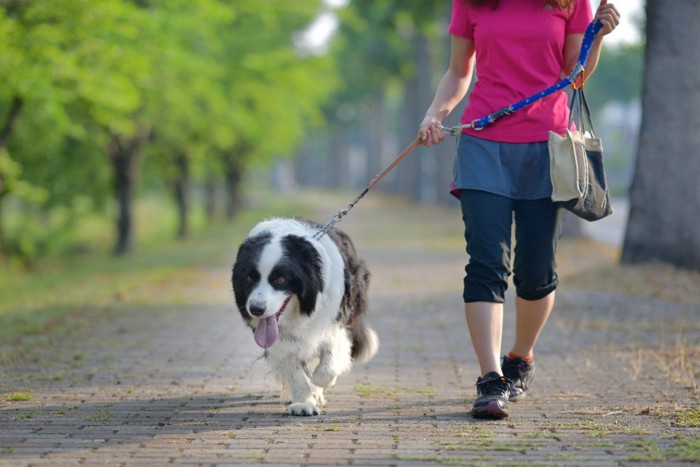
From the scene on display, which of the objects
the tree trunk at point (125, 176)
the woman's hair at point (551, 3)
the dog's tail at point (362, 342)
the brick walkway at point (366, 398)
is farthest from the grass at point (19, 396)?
the tree trunk at point (125, 176)

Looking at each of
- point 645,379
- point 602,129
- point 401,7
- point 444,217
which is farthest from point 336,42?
point 602,129

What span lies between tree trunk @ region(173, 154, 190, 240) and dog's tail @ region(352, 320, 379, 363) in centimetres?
2351

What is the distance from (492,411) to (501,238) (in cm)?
89

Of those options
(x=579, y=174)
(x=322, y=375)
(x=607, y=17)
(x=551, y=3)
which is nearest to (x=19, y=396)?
(x=322, y=375)

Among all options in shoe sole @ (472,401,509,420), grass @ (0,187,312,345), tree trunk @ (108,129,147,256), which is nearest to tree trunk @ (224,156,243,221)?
grass @ (0,187,312,345)

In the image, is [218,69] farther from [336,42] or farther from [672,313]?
[336,42]

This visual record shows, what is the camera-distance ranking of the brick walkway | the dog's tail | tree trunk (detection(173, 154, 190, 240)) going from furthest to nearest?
1. tree trunk (detection(173, 154, 190, 240))
2. the dog's tail
3. the brick walkway

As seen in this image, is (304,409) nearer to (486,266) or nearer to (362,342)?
(362,342)

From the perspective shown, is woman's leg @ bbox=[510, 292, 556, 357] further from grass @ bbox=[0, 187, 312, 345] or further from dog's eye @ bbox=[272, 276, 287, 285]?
grass @ bbox=[0, 187, 312, 345]

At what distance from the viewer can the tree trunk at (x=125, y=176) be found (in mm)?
22812

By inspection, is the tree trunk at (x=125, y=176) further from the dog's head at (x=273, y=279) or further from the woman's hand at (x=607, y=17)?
the woman's hand at (x=607, y=17)

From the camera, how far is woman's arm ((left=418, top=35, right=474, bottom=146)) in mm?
5352

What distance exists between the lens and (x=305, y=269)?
519 cm

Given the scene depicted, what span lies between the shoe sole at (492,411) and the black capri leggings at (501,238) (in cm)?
57
